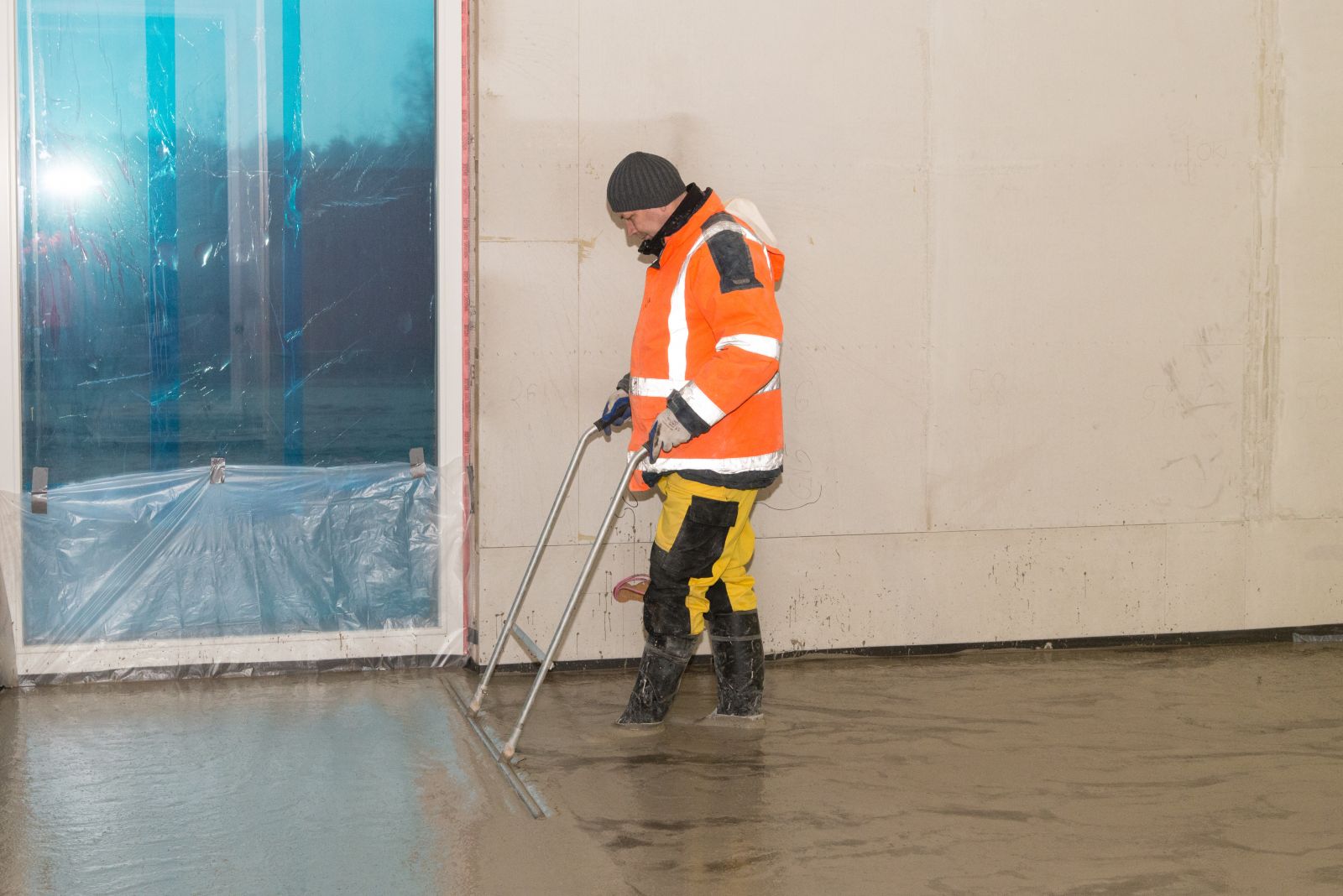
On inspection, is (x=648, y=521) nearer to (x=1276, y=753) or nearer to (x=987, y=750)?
(x=987, y=750)

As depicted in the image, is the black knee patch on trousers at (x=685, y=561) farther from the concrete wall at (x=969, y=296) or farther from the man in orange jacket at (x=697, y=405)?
the concrete wall at (x=969, y=296)

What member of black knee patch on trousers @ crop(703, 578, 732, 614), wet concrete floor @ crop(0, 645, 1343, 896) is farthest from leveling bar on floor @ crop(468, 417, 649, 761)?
black knee patch on trousers @ crop(703, 578, 732, 614)

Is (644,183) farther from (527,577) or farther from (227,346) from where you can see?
(227,346)

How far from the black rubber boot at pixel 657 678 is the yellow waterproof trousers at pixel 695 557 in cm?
4

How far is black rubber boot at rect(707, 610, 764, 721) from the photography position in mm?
3896

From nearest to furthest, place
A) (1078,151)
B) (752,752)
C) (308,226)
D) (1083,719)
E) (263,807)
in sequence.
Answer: (263,807) < (752,752) < (1083,719) < (308,226) < (1078,151)

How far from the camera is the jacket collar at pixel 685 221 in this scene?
3654 mm

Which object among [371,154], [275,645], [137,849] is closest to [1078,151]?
[371,154]

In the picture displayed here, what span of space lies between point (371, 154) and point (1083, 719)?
9.67ft

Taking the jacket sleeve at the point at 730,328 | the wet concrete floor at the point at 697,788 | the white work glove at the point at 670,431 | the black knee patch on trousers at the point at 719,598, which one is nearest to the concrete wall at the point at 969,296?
the wet concrete floor at the point at 697,788

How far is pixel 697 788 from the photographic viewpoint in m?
3.32

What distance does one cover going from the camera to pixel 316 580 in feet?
14.6

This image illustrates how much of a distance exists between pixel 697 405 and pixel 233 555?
1.83 metres

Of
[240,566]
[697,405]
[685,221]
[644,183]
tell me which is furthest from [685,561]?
[240,566]
